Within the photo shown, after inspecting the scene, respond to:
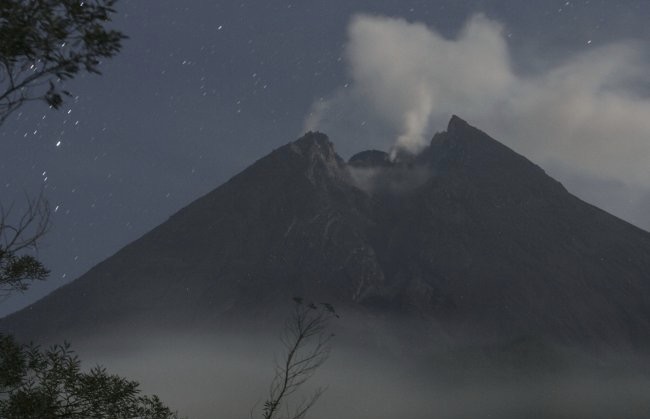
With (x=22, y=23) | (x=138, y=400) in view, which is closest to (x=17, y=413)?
(x=138, y=400)

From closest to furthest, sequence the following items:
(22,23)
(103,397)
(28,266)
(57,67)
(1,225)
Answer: (22,23)
(57,67)
(1,225)
(103,397)
(28,266)

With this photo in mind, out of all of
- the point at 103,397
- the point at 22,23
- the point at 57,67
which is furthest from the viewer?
the point at 103,397

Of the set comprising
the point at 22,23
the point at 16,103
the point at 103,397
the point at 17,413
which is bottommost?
the point at 17,413

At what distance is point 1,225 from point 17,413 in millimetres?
3419

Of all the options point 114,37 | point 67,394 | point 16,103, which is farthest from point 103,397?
point 114,37

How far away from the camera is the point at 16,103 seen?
1178cm

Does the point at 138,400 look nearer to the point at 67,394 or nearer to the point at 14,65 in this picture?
the point at 67,394

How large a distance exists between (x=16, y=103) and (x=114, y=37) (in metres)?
1.97

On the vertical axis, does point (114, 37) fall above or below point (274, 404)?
above

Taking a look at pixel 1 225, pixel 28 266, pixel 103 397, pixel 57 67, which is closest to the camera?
pixel 57 67

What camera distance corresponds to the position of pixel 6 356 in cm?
1373

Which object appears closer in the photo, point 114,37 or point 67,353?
point 114,37

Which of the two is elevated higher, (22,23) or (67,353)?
(22,23)

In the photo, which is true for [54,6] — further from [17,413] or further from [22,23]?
[17,413]
